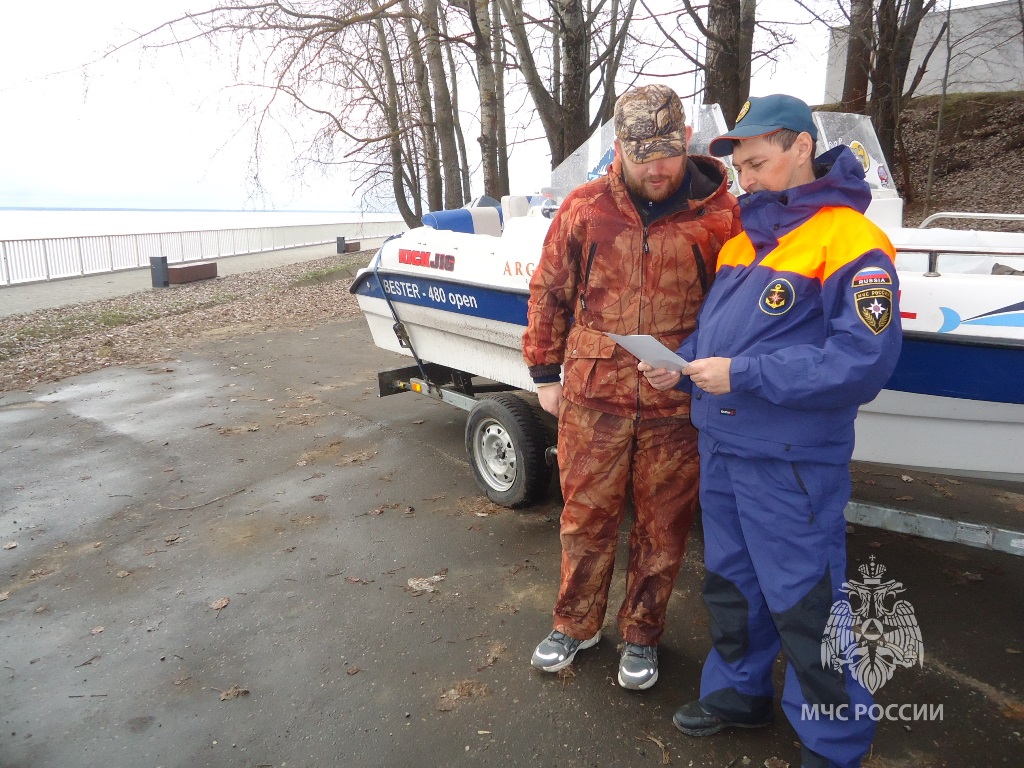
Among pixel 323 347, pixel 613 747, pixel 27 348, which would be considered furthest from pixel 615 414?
pixel 27 348

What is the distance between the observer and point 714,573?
2176mm

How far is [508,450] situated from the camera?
Result: 412 cm

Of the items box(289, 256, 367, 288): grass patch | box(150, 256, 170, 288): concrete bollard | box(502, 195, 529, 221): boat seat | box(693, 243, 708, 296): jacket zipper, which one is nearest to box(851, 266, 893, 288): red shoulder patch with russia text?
box(693, 243, 708, 296): jacket zipper

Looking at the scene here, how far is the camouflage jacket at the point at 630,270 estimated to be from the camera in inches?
91.4

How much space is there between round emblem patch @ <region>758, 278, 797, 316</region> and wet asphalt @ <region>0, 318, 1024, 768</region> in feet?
4.57

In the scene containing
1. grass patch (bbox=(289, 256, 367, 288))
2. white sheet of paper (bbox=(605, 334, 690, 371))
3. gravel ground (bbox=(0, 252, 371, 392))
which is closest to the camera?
white sheet of paper (bbox=(605, 334, 690, 371))

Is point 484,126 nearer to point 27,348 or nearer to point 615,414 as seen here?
point 27,348

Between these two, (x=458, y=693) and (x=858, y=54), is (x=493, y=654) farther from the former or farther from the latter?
(x=858, y=54)

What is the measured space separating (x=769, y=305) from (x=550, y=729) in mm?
1547

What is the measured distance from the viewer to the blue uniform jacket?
1.73 m

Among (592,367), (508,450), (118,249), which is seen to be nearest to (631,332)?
(592,367)

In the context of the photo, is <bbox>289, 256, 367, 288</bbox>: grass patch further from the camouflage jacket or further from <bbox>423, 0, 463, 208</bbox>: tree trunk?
the camouflage jacket

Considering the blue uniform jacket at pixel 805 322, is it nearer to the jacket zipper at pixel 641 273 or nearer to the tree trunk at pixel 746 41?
the jacket zipper at pixel 641 273

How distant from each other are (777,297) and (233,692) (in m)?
2.33
